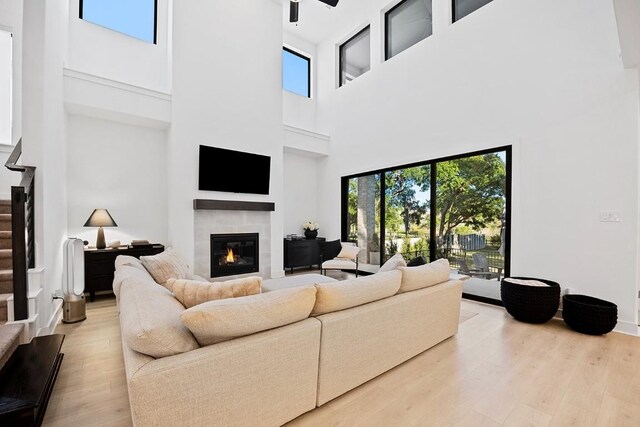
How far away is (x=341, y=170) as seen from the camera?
21.3ft

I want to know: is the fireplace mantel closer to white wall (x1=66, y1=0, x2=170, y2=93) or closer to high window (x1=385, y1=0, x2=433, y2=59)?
white wall (x1=66, y1=0, x2=170, y2=93)

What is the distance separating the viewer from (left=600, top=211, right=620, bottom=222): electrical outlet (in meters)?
3.10

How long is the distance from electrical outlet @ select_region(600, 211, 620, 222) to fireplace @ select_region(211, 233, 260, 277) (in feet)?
15.7

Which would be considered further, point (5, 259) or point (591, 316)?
point (591, 316)

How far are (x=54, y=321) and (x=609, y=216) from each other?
6037mm

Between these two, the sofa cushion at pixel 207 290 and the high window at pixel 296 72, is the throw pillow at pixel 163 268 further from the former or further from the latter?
the high window at pixel 296 72

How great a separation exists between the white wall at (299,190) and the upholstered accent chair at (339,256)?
1.10m

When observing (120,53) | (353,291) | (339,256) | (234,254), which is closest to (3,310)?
(353,291)

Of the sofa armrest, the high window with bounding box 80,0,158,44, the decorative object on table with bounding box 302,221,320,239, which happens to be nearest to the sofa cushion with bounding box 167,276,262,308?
the sofa armrest

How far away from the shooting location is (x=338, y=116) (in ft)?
21.7

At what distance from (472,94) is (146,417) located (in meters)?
5.02

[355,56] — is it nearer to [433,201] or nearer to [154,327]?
[433,201]

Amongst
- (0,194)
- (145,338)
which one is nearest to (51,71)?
(0,194)

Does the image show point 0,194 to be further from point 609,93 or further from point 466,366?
point 609,93
